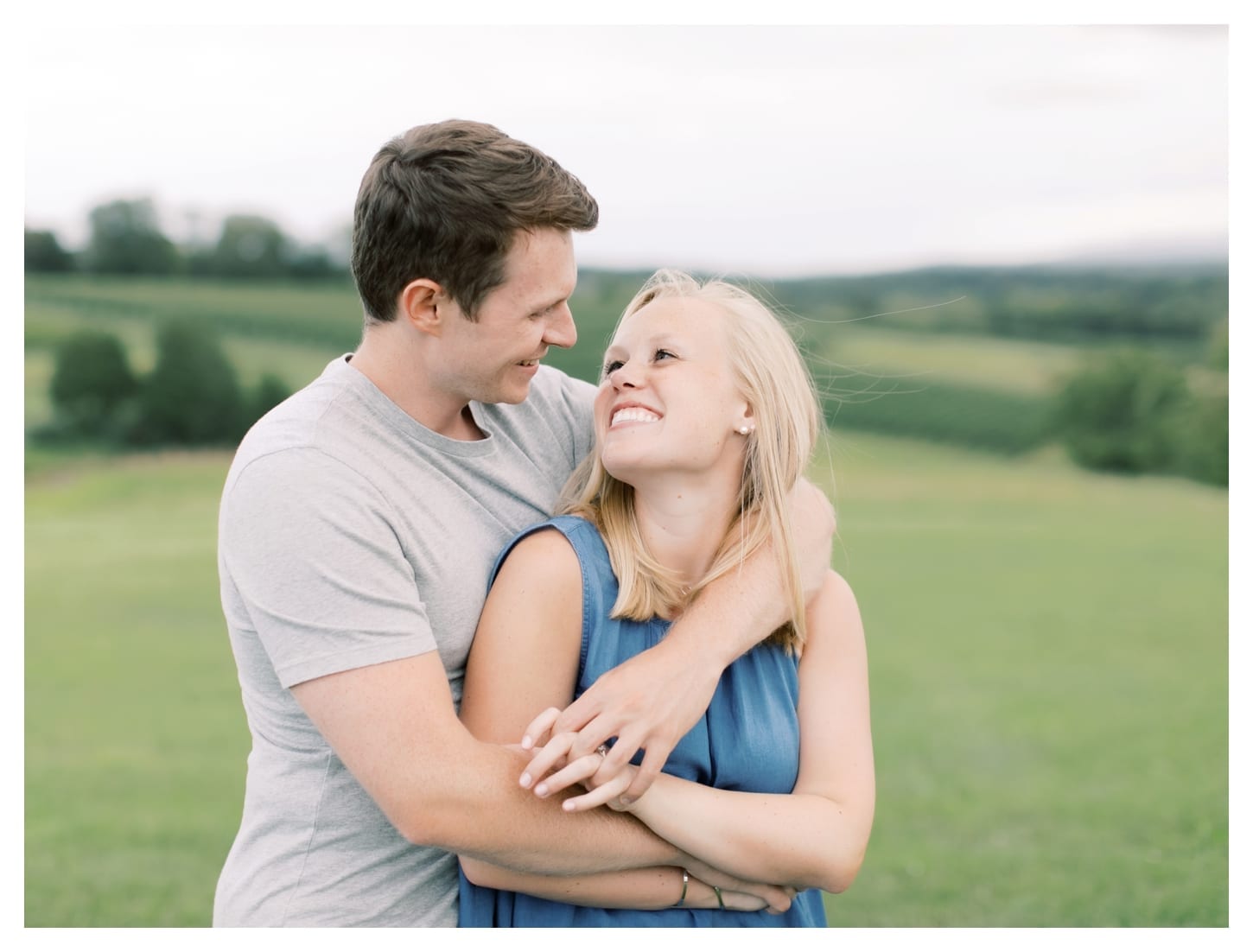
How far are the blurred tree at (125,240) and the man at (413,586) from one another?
22.9m

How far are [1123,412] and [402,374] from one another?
2609cm

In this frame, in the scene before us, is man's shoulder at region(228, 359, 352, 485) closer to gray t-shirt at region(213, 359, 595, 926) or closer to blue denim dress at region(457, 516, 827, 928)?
gray t-shirt at region(213, 359, 595, 926)

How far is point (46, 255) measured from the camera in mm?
21969

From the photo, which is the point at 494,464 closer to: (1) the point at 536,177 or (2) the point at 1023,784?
(1) the point at 536,177

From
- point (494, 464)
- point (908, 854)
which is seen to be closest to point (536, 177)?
point (494, 464)

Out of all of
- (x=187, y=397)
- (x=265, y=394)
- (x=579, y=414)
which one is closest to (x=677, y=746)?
(x=579, y=414)

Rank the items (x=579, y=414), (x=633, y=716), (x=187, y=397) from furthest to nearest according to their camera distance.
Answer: (x=187, y=397) → (x=579, y=414) → (x=633, y=716)

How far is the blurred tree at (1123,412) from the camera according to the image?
985 inches

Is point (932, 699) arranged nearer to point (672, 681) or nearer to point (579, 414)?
point (579, 414)

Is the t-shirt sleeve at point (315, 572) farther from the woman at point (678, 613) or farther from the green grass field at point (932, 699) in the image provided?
the green grass field at point (932, 699)

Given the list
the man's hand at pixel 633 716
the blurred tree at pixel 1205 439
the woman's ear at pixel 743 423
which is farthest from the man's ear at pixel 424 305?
the blurred tree at pixel 1205 439

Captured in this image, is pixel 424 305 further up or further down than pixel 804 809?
further up

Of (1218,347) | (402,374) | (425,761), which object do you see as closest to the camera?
(425,761)

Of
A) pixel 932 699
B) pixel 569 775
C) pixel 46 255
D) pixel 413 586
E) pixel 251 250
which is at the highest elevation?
pixel 251 250
